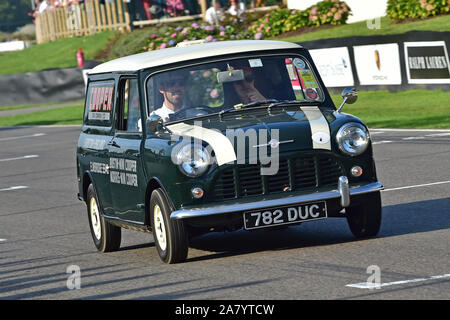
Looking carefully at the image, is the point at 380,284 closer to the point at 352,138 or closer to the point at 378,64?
the point at 352,138

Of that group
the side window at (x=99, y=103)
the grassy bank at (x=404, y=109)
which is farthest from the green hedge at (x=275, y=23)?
the side window at (x=99, y=103)

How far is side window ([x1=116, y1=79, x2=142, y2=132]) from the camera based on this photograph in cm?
907

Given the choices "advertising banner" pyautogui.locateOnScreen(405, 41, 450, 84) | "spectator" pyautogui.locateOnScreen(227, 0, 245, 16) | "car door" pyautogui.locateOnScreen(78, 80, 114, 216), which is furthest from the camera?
"spectator" pyautogui.locateOnScreen(227, 0, 245, 16)

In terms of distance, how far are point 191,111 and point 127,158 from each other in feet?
2.21

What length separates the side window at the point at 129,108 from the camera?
29.8 feet

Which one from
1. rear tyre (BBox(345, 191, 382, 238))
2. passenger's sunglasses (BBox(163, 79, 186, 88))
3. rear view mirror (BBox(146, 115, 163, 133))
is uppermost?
passenger's sunglasses (BBox(163, 79, 186, 88))

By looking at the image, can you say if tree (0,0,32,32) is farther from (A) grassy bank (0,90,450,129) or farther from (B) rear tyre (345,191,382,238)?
(B) rear tyre (345,191,382,238)

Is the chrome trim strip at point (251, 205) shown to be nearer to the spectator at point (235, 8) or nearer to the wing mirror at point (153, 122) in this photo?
the wing mirror at point (153, 122)

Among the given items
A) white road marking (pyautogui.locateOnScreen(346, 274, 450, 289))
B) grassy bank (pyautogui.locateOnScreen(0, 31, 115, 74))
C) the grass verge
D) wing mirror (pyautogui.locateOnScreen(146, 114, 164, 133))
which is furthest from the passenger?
grassy bank (pyautogui.locateOnScreen(0, 31, 115, 74))

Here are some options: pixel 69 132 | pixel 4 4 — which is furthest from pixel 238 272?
pixel 4 4

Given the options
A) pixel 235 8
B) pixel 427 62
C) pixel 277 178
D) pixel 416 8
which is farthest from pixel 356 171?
pixel 235 8

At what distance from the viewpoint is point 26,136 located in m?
29.8

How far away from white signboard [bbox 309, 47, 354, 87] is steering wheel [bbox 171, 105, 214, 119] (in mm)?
20131
